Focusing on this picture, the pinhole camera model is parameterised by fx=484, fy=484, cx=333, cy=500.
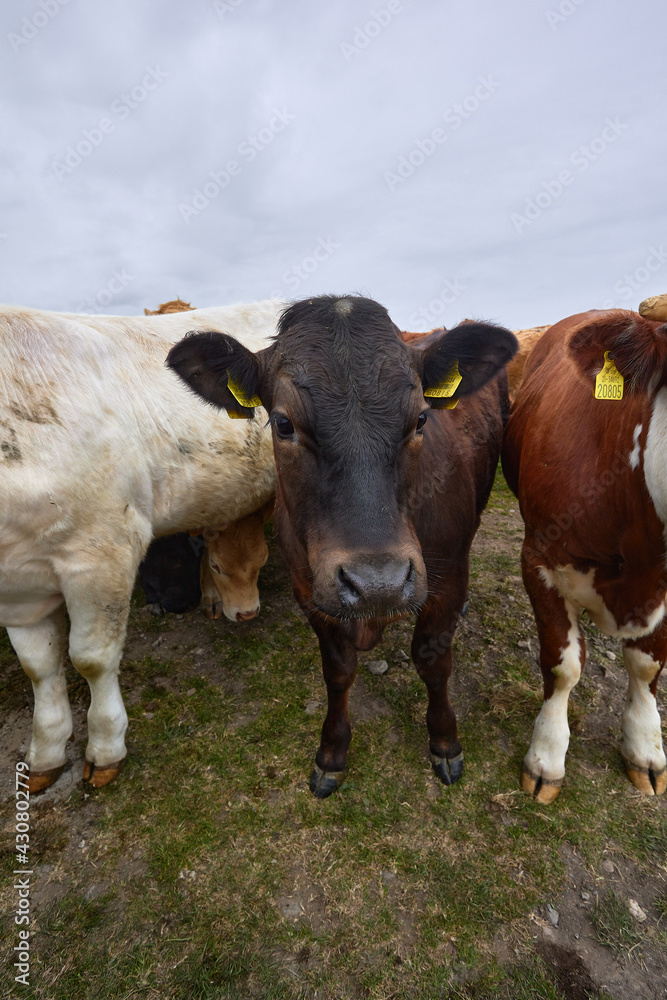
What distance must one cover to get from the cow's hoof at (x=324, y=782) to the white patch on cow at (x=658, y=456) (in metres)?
2.20

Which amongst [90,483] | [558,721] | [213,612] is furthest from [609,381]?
[213,612]

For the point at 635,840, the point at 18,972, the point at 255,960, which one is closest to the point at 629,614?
the point at 635,840

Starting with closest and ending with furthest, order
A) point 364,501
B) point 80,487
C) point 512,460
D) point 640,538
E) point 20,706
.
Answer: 1. point 364,501
2. point 640,538
3. point 80,487
4. point 20,706
5. point 512,460

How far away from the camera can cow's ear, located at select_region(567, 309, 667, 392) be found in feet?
5.99

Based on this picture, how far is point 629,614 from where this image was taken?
8.09ft

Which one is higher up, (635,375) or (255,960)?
(635,375)

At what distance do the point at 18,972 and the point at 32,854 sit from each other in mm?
551

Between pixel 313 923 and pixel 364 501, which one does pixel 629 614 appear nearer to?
pixel 364 501

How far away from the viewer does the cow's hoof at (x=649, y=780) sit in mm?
2686

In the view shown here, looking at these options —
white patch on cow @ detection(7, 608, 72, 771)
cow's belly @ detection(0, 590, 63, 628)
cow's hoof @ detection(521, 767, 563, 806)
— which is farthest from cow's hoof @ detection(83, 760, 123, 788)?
cow's hoof @ detection(521, 767, 563, 806)

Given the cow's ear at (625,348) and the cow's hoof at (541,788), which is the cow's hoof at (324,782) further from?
the cow's ear at (625,348)

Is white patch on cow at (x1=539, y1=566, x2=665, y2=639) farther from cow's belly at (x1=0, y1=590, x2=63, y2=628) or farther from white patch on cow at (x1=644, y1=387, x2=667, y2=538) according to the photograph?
cow's belly at (x1=0, y1=590, x2=63, y2=628)

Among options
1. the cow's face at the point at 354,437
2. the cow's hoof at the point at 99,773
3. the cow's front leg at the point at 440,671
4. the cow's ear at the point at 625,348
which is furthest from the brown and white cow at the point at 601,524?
the cow's hoof at the point at 99,773

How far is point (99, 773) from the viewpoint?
286 cm
